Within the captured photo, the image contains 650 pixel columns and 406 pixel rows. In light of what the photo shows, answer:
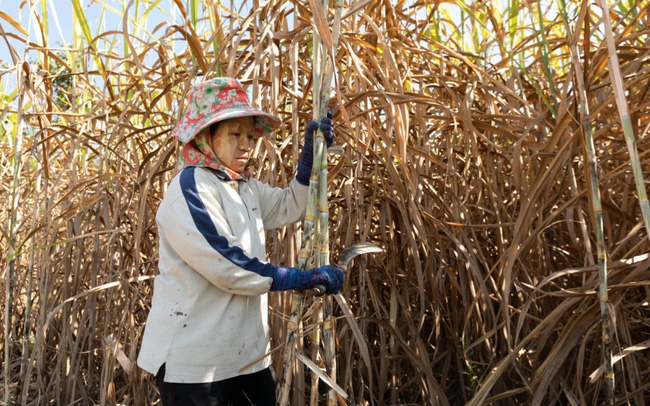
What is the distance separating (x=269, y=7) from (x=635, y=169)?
3.17 ft

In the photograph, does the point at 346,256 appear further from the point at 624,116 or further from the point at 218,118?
the point at 624,116

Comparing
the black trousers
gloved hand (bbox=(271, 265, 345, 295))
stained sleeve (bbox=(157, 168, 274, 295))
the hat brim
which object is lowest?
the black trousers

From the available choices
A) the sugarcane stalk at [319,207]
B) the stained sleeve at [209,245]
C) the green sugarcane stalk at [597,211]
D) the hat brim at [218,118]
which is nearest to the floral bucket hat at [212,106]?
the hat brim at [218,118]

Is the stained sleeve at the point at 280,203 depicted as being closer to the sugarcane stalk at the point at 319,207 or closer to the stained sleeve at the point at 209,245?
the stained sleeve at the point at 209,245

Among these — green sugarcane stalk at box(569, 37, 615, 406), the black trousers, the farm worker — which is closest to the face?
the farm worker

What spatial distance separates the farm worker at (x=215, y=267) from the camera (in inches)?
51.4

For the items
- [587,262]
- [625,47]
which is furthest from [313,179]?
[625,47]

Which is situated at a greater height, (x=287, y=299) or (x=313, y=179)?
(x=313, y=179)

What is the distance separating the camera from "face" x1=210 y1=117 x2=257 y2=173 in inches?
56.8

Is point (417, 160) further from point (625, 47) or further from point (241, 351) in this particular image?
point (241, 351)

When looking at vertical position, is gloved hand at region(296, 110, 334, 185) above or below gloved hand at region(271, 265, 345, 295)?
above

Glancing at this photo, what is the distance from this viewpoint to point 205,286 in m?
1.38

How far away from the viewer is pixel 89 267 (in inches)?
84.4

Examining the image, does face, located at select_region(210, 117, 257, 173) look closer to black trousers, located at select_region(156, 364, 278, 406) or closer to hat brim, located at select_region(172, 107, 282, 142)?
hat brim, located at select_region(172, 107, 282, 142)
